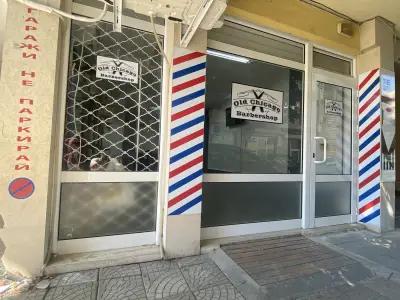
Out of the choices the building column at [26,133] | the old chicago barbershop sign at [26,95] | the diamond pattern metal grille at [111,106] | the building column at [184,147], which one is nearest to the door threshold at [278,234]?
the building column at [184,147]

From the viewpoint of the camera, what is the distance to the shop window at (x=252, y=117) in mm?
3152

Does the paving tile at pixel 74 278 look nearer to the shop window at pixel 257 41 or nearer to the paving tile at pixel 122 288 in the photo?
the paving tile at pixel 122 288

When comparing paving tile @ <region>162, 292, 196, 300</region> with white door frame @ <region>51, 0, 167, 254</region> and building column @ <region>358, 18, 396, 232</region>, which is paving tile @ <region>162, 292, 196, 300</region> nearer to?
white door frame @ <region>51, 0, 167, 254</region>

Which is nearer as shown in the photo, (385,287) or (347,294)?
(347,294)

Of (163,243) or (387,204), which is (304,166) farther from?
(163,243)

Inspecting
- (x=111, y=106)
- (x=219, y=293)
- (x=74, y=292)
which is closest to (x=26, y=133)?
(x=111, y=106)

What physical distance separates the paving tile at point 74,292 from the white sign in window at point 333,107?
3.71 metres

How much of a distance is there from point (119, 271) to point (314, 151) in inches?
114

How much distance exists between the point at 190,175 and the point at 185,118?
62 cm

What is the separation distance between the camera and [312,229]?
11.7 feet

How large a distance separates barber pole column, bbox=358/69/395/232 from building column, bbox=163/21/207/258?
272cm

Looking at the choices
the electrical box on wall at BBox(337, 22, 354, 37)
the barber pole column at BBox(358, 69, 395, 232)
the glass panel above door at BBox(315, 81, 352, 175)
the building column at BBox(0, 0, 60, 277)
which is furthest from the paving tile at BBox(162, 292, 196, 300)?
the electrical box on wall at BBox(337, 22, 354, 37)

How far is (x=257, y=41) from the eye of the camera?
3.38 metres

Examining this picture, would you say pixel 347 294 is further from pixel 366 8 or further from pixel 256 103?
pixel 366 8
